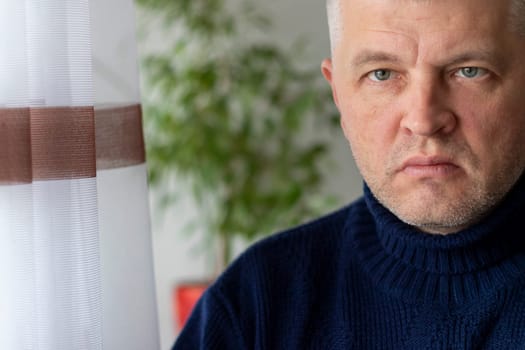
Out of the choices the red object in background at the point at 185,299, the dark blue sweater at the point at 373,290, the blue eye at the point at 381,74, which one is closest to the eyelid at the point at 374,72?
the blue eye at the point at 381,74

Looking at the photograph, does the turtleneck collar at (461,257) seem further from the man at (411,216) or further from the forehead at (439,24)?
the forehead at (439,24)

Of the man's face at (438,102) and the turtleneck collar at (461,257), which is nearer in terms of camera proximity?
the man's face at (438,102)

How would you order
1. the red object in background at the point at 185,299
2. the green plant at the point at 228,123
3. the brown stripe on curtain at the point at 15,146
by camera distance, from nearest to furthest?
the brown stripe on curtain at the point at 15,146 → the green plant at the point at 228,123 → the red object in background at the point at 185,299

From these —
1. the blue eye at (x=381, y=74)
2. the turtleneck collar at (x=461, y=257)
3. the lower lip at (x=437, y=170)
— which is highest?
the blue eye at (x=381, y=74)

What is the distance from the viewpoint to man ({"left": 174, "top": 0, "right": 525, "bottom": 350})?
1.09 metres

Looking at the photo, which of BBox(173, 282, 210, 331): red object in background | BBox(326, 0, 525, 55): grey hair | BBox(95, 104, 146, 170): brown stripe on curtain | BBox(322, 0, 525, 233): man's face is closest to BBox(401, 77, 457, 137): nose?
BBox(322, 0, 525, 233): man's face

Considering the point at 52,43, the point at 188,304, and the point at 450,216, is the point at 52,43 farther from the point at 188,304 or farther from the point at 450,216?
Result: the point at 188,304

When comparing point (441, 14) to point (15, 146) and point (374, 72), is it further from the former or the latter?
point (15, 146)

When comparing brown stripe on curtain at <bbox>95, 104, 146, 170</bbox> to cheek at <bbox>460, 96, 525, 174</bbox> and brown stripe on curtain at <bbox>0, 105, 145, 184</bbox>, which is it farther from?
cheek at <bbox>460, 96, 525, 174</bbox>

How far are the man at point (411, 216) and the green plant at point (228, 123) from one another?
1.24 metres

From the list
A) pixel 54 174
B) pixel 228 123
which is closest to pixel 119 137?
pixel 54 174

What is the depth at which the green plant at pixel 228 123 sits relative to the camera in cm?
259

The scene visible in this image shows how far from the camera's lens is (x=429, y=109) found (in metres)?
1.08

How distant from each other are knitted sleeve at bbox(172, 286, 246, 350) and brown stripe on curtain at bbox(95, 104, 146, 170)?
11.4 inches
